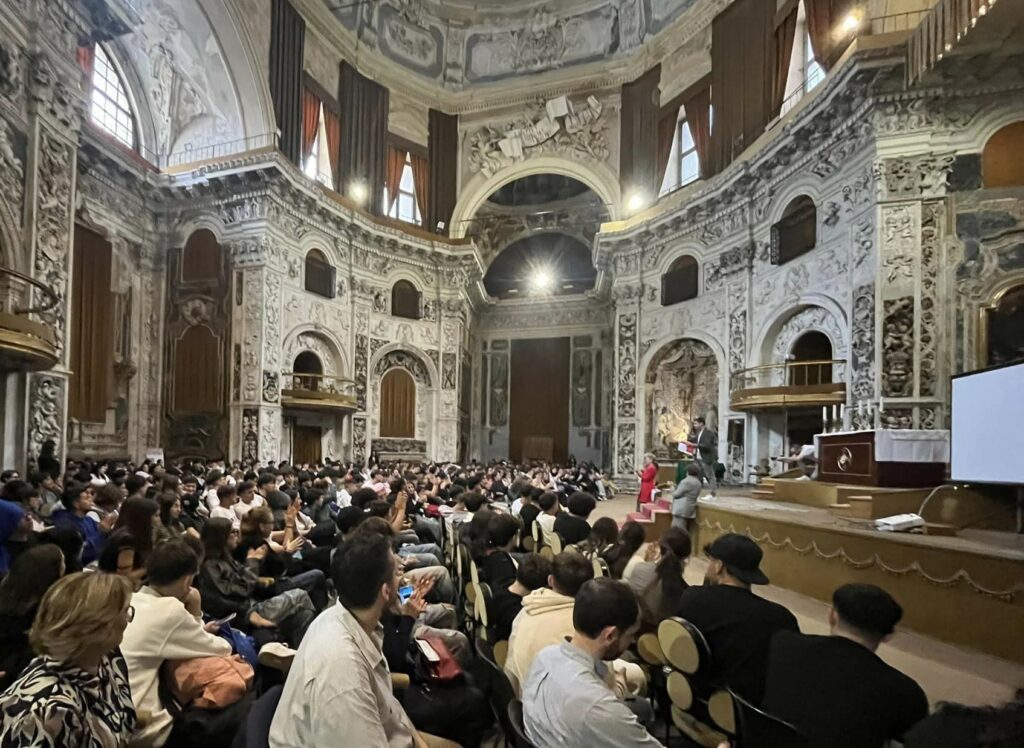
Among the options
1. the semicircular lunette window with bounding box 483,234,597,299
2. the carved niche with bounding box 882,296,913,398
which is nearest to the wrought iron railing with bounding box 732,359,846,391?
the carved niche with bounding box 882,296,913,398

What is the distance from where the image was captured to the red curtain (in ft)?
56.6

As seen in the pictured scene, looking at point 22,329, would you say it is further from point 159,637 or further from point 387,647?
point 387,647

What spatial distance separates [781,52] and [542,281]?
1455 centimetres

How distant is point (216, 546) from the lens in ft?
12.2

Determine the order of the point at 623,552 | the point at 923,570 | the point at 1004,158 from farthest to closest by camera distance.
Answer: the point at 1004,158, the point at 923,570, the point at 623,552

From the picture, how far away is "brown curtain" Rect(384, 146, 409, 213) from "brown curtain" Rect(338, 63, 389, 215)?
380 millimetres

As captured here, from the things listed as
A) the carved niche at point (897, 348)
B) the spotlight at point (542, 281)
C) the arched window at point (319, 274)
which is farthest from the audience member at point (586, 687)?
the spotlight at point (542, 281)

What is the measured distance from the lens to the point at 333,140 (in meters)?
18.8

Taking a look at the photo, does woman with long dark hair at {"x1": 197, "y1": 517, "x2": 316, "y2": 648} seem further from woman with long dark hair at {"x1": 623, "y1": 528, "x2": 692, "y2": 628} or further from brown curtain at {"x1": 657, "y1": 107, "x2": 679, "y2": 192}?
brown curtain at {"x1": 657, "y1": 107, "x2": 679, "y2": 192}

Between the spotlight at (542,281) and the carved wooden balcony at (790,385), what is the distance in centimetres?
1343

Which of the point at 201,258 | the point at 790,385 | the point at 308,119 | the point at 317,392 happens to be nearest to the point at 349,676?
the point at 790,385

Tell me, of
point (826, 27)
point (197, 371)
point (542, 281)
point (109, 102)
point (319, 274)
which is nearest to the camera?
point (826, 27)

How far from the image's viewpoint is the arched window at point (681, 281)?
675 inches

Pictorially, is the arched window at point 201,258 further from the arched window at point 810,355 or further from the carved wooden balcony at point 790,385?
the arched window at point 810,355
